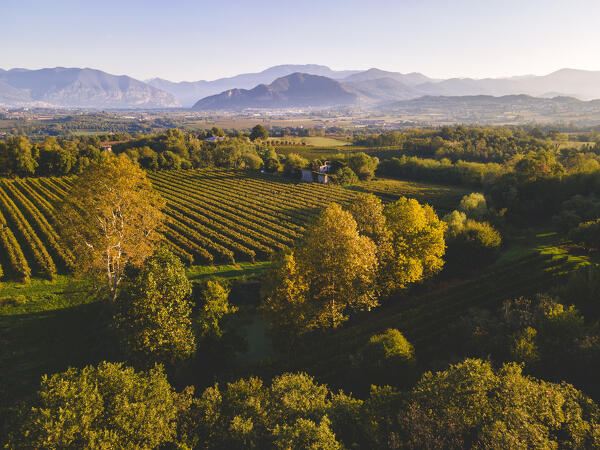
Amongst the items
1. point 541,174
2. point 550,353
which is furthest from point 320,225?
point 541,174

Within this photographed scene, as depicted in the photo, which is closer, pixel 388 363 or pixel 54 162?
pixel 388 363

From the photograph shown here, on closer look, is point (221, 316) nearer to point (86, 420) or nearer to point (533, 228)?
point (86, 420)

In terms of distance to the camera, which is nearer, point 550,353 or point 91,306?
point 550,353

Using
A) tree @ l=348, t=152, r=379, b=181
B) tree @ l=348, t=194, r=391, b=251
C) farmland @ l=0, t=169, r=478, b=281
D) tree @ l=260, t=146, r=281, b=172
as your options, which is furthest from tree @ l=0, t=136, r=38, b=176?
tree @ l=348, t=194, r=391, b=251

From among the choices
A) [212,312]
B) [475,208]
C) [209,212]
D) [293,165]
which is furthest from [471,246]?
[293,165]

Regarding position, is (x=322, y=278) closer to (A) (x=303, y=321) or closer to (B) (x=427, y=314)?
(A) (x=303, y=321)

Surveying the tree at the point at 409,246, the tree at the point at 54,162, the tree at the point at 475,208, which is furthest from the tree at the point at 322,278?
the tree at the point at 54,162
